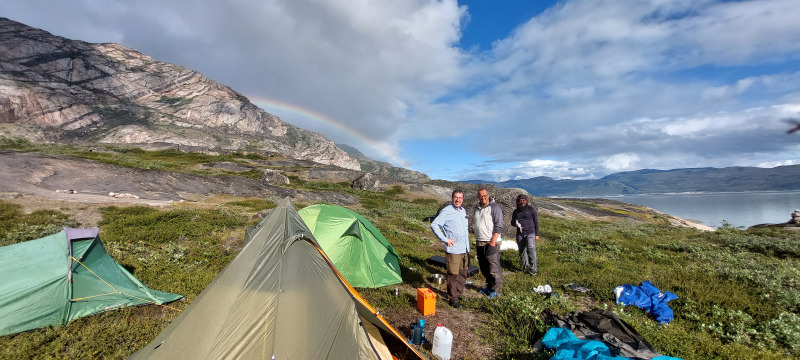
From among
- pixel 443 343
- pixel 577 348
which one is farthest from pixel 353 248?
pixel 577 348

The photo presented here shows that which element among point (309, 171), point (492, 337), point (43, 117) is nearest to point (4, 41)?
point (43, 117)

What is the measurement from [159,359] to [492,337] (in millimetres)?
6007

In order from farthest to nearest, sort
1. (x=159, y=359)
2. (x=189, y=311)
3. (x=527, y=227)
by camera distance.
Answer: (x=527, y=227), (x=189, y=311), (x=159, y=359)

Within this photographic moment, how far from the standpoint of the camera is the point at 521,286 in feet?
31.1

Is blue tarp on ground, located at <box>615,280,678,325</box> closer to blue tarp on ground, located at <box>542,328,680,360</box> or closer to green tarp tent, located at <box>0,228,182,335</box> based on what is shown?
blue tarp on ground, located at <box>542,328,680,360</box>

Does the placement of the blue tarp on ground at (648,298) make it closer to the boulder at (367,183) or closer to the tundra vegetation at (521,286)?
the tundra vegetation at (521,286)

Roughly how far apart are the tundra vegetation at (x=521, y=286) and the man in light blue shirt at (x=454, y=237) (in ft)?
2.20

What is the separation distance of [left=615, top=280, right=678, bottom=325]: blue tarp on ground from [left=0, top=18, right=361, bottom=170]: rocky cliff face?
113 meters

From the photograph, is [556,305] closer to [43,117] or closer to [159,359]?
[159,359]

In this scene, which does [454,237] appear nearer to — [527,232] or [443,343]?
[443,343]

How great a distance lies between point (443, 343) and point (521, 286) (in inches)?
188

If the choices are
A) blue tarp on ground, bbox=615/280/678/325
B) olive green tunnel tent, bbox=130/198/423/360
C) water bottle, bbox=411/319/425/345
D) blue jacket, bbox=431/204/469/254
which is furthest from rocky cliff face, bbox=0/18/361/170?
blue tarp on ground, bbox=615/280/678/325

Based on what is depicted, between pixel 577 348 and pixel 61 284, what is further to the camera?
pixel 61 284

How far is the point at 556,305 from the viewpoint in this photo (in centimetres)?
780
